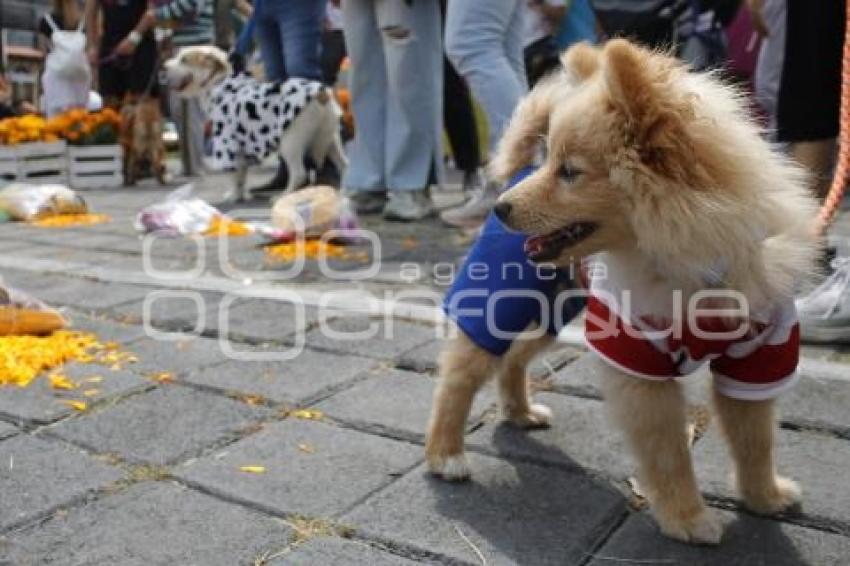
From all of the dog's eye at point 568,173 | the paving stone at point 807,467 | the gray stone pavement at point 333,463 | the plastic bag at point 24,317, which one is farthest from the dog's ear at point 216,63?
the dog's eye at point 568,173

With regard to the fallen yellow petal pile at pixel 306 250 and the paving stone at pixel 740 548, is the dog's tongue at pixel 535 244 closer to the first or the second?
the paving stone at pixel 740 548

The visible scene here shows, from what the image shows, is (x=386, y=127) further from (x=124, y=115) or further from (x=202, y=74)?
(x=124, y=115)

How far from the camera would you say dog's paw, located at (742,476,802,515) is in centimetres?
188

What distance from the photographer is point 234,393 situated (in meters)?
2.71

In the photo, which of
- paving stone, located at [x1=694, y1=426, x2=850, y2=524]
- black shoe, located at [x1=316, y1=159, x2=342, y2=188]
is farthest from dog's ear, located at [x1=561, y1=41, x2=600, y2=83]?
black shoe, located at [x1=316, y1=159, x2=342, y2=188]

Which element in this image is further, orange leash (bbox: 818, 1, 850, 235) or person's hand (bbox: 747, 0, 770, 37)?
person's hand (bbox: 747, 0, 770, 37)

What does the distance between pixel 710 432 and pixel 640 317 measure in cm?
72

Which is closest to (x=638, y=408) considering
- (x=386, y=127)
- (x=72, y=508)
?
(x=72, y=508)

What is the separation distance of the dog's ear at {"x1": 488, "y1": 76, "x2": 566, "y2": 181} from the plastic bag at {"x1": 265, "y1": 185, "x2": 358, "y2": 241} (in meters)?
2.81

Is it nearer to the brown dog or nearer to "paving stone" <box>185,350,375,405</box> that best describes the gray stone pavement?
"paving stone" <box>185,350,375,405</box>

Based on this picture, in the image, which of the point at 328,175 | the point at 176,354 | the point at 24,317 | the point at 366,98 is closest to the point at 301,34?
the point at 328,175

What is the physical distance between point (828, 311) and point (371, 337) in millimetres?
1610

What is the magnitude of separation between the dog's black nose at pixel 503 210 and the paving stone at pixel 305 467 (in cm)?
74

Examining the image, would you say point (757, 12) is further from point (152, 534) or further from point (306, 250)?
point (152, 534)
